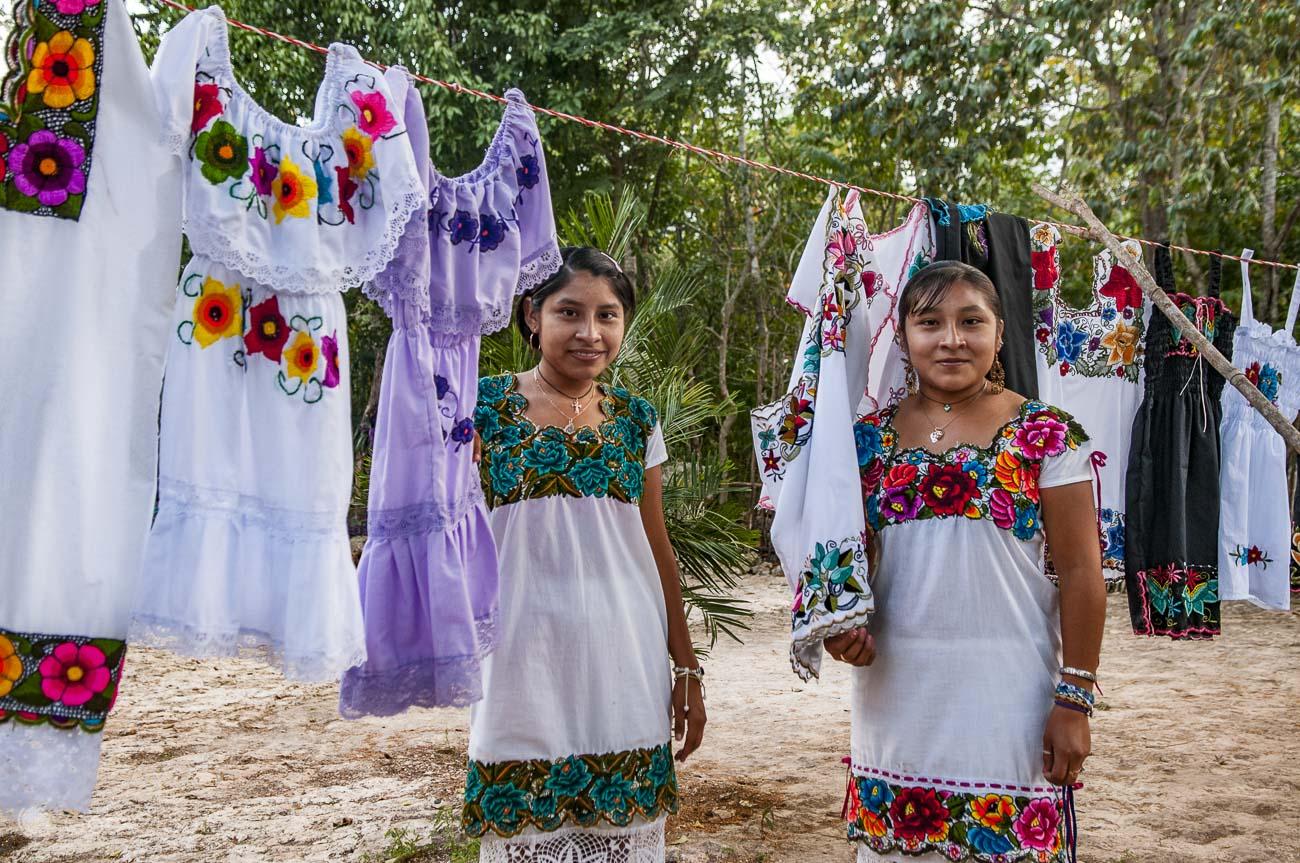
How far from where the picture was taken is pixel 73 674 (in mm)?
1764

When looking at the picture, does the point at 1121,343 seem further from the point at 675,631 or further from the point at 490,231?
the point at 490,231

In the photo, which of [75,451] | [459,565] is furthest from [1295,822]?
[75,451]

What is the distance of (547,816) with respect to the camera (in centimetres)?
238

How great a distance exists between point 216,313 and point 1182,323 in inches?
108

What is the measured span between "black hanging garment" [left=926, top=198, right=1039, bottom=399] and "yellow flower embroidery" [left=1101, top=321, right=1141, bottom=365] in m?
0.76

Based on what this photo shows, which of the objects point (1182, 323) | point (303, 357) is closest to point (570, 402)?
point (303, 357)

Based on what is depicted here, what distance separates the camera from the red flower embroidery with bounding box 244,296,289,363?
198cm

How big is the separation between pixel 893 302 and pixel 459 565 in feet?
5.44

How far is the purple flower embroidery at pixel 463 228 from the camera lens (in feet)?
7.73

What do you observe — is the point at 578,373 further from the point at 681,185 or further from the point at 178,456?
the point at 681,185

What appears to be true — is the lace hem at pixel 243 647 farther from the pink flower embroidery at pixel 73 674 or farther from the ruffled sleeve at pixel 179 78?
the ruffled sleeve at pixel 179 78

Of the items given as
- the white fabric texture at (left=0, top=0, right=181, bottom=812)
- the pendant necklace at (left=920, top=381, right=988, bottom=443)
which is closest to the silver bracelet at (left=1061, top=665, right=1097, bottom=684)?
the pendant necklace at (left=920, top=381, right=988, bottom=443)

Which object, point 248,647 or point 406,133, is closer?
point 248,647

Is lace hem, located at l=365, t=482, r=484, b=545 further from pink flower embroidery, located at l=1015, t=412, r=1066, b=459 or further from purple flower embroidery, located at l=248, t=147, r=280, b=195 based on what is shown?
pink flower embroidery, located at l=1015, t=412, r=1066, b=459
